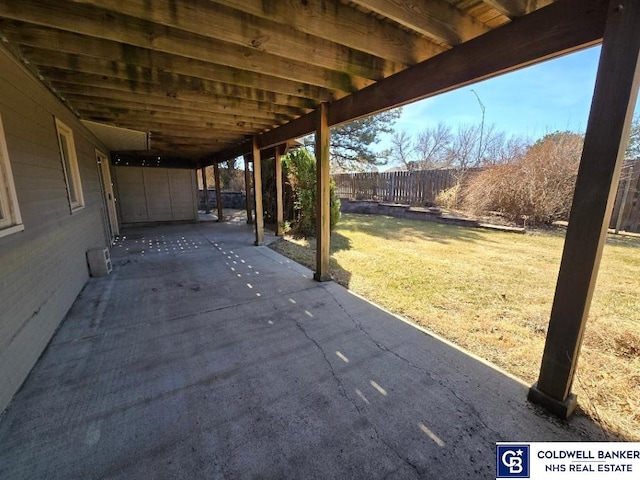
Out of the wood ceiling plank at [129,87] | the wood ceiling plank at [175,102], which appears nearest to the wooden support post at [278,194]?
the wood ceiling plank at [175,102]

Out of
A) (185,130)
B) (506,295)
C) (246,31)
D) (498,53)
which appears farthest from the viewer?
(185,130)

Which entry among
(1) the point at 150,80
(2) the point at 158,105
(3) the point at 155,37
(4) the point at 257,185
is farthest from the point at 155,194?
(3) the point at 155,37

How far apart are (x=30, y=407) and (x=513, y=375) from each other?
3.16 m

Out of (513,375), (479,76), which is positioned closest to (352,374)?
(513,375)

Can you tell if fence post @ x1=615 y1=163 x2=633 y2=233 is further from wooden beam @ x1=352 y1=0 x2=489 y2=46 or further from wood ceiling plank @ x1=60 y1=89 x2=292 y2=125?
wood ceiling plank @ x1=60 y1=89 x2=292 y2=125

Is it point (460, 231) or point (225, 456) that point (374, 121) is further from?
point (225, 456)

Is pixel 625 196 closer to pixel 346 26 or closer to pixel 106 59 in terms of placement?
pixel 346 26

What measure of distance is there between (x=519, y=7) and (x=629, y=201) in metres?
7.29

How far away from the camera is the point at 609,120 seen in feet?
4.02

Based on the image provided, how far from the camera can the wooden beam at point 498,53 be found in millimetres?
1377

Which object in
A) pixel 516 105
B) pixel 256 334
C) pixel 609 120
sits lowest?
pixel 256 334

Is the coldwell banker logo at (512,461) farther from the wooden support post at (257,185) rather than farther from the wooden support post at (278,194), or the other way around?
the wooden support post at (278,194)

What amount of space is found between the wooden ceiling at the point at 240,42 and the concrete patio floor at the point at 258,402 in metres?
2.15

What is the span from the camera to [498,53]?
1.74 metres
